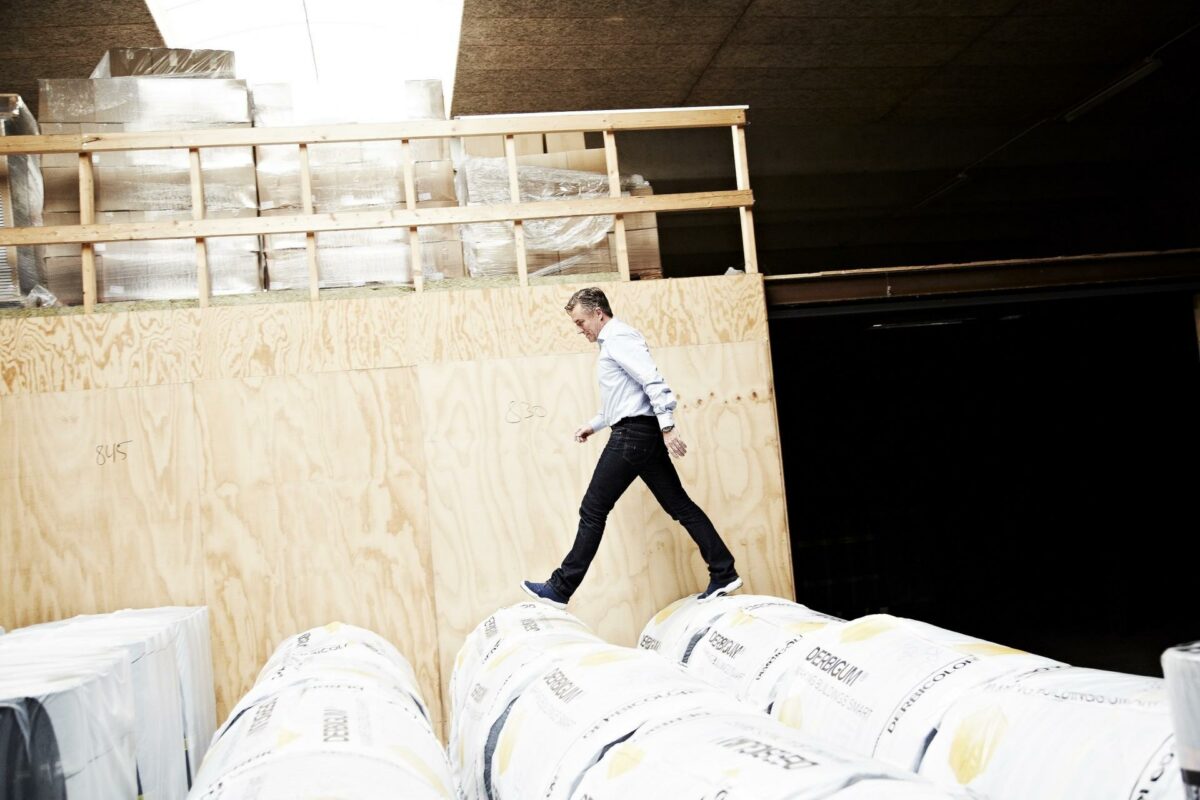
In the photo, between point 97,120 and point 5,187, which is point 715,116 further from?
point 5,187

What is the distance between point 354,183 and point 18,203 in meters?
2.03

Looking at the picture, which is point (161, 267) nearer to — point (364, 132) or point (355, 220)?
point (355, 220)

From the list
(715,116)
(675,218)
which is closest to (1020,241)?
(675,218)

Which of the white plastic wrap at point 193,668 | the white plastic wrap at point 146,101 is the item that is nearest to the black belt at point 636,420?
the white plastic wrap at point 193,668

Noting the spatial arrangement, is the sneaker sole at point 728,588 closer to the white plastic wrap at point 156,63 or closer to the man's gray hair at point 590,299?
the man's gray hair at point 590,299

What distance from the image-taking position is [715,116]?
18.6 feet

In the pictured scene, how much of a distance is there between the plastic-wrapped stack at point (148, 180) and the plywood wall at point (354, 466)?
0.49 metres

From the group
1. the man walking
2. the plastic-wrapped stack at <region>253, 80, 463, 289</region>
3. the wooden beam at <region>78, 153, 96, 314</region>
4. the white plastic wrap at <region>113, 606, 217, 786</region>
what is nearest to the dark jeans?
the man walking

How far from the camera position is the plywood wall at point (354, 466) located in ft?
16.2

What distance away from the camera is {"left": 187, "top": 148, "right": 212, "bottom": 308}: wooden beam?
5.10m

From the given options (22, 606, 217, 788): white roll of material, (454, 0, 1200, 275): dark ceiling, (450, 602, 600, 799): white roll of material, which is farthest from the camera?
(454, 0, 1200, 275): dark ceiling

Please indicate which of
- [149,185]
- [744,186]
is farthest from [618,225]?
[149,185]

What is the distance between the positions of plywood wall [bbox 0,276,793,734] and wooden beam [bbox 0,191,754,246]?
452 mm

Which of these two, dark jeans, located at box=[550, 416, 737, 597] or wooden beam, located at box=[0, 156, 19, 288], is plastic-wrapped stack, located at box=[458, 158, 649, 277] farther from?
wooden beam, located at box=[0, 156, 19, 288]
